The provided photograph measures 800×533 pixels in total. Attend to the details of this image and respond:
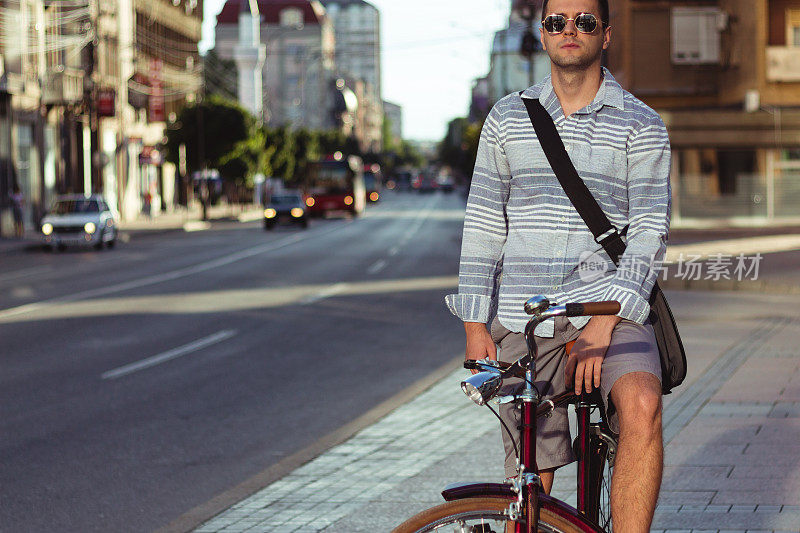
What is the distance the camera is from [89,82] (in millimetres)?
46188

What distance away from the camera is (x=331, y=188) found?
2633 inches

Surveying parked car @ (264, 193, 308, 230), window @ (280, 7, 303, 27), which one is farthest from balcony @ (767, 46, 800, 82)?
window @ (280, 7, 303, 27)

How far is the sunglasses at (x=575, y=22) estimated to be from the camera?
3.55 m

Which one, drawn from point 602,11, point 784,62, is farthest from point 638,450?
point 784,62

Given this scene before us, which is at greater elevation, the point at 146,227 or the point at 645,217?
the point at 645,217

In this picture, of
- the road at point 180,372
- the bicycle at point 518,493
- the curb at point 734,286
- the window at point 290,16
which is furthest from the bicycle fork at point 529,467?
the window at point 290,16

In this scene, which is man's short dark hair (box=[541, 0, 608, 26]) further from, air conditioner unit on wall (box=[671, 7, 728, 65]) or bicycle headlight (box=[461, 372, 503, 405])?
air conditioner unit on wall (box=[671, 7, 728, 65])

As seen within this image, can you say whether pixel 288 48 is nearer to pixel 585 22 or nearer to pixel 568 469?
pixel 568 469

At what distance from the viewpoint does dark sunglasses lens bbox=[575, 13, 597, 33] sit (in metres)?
3.55

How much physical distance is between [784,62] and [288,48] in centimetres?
13330

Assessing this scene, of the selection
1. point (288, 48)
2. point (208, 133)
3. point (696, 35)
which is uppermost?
point (288, 48)

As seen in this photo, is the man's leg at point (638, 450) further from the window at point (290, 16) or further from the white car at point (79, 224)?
the window at point (290, 16)

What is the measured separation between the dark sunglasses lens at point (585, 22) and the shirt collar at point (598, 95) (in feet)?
0.62

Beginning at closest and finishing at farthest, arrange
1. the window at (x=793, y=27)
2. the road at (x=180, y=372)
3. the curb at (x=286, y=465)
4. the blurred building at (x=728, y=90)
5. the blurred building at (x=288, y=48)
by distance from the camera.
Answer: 1. the curb at (x=286, y=465)
2. the road at (x=180, y=372)
3. the blurred building at (x=728, y=90)
4. the window at (x=793, y=27)
5. the blurred building at (x=288, y=48)
